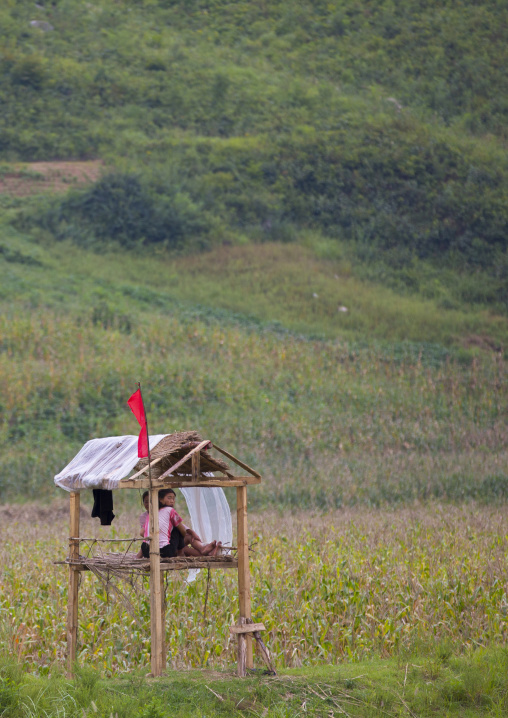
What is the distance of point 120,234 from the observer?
1629 inches

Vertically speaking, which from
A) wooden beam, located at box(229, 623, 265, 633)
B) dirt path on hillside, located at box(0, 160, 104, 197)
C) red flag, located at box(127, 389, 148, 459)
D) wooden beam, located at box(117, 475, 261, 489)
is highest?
dirt path on hillside, located at box(0, 160, 104, 197)

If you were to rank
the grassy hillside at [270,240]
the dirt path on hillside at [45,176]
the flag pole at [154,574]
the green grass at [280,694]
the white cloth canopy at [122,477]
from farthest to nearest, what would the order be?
the dirt path on hillside at [45,176] < the grassy hillside at [270,240] < the white cloth canopy at [122,477] < the flag pole at [154,574] < the green grass at [280,694]

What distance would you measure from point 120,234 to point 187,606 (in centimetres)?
3344

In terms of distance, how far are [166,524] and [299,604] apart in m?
3.65

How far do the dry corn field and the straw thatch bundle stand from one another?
3.74 ft

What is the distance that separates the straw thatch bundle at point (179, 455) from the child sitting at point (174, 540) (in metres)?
0.29

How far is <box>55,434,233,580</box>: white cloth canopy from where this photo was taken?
677 cm

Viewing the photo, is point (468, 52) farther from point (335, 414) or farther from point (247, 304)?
point (335, 414)

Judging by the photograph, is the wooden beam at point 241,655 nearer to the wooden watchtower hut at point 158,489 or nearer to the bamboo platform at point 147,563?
the wooden watchtower hut at point 158,489

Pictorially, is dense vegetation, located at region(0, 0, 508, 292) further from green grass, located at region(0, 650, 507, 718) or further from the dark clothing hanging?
green grass, located at region(0, 650, 507, 718)

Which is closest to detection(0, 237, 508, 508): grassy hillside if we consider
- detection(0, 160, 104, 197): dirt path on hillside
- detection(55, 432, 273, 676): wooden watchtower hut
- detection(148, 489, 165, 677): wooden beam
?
detection(0, 160, 104, 197): dirt path on hillside

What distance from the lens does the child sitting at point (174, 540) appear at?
6.73 meters

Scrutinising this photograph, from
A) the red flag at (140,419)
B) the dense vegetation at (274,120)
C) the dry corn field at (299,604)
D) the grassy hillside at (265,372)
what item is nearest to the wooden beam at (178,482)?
the red flag at (140,419)

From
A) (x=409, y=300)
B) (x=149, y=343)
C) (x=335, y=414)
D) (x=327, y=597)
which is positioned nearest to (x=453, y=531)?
(x=327, y=597)
